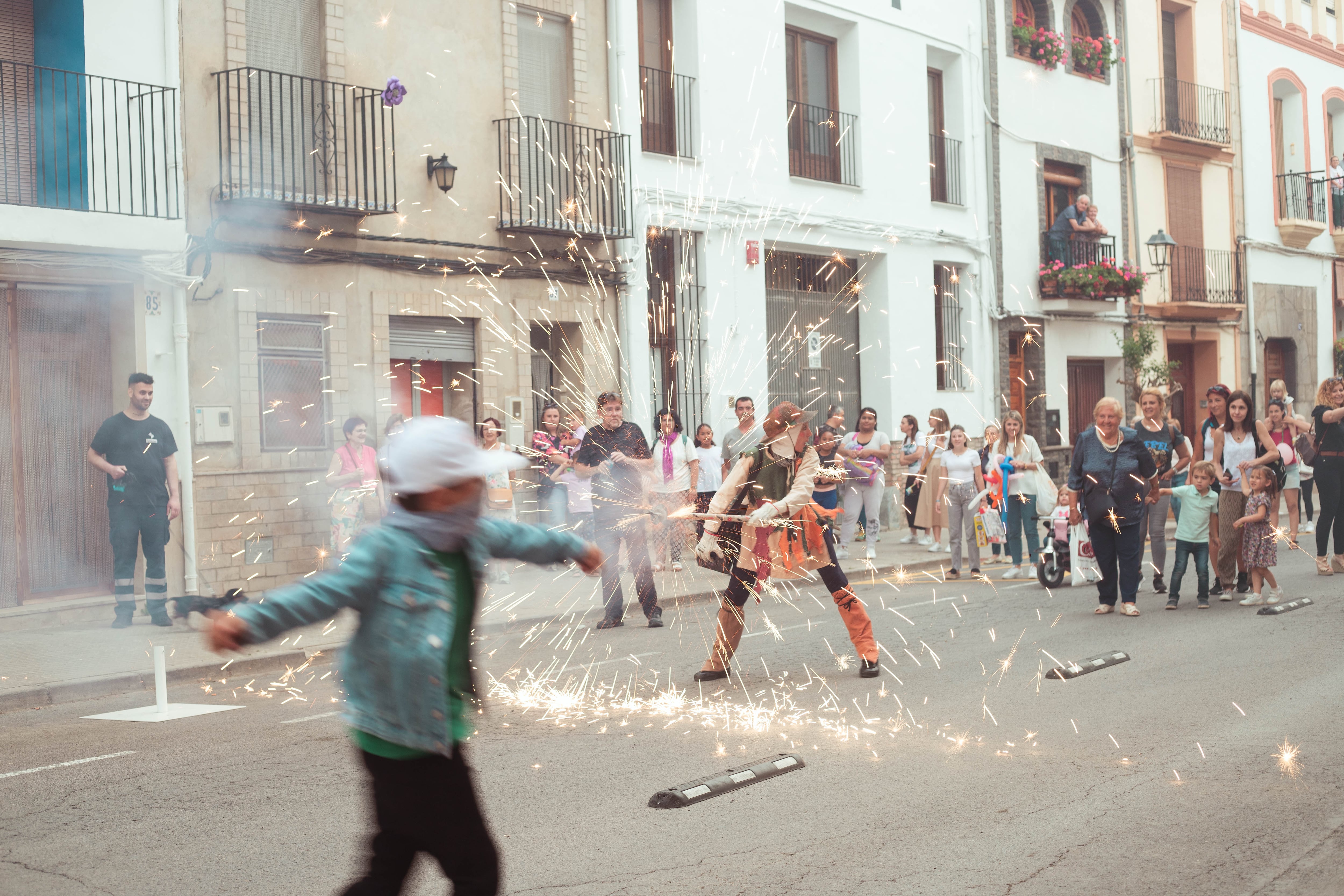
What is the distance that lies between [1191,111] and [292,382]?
19.9 metres

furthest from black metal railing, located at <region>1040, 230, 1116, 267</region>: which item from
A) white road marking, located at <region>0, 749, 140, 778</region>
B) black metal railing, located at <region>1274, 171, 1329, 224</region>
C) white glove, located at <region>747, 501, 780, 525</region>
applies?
white road marking, located at <region>0, 749, 140, 778</region>

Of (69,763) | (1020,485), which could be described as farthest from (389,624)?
(1020,485)

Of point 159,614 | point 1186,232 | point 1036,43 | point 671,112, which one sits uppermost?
point 1036,43

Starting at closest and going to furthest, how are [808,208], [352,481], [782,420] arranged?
1. [782,420]
2. [352,481]
3. [808,208]

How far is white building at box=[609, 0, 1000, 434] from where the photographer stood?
55.9 feet

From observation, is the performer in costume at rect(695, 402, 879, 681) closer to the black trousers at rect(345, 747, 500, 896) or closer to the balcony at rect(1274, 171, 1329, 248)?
the black trousers at rect(345, 747, 500, 896)

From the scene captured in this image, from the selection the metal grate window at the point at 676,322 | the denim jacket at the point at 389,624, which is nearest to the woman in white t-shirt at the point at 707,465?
the metal grate window at the point at 676,322

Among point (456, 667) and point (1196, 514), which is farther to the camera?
point (1196, 514)

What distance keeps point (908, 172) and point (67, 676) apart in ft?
49.3

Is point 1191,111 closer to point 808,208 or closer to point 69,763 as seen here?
point 808,208

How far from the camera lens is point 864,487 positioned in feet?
51.9

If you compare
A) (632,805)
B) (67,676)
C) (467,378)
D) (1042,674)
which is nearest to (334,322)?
(467,378)

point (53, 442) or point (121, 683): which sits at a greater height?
point (53, 442)

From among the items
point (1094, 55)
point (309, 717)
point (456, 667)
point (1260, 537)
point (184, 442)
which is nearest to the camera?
point (456, 667)
